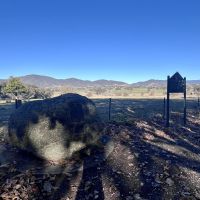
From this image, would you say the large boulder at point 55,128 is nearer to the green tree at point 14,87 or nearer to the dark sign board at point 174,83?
the dark sign board at point 174,83

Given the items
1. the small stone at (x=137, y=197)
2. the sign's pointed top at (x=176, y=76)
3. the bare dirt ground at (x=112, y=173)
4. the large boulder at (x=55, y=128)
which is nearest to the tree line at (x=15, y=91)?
the sign's pointed top at (x=176, y=76)

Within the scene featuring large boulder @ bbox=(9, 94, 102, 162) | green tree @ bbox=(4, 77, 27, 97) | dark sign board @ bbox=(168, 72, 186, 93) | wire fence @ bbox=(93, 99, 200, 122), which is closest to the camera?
large boulder @ bbox=(9, 94, 102, 162)

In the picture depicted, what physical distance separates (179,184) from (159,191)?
77cm

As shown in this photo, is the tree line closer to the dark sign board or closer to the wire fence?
the wire fence

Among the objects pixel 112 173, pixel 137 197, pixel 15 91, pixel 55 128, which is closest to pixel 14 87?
pixel 15 91

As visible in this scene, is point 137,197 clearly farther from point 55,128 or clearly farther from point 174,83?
point 174,83

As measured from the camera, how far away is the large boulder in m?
9.24

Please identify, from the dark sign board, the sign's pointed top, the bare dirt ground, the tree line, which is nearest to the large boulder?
the bare dirt ground

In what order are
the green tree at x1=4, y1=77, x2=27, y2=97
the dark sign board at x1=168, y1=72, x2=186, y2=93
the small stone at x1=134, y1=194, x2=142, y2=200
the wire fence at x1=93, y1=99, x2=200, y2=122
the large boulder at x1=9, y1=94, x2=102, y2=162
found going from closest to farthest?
the small stone at x1=134, y1=194, x2=142, y2=200, the large boulder at x1=9, y1=94, x2=102, y2=162, the dark sign board at x1=168, y1=72, x2=186, y2=93, the wire fence at x1=93, y1=99, x2=200, y2=122, the green tree at x1=4, y1=77, x2=27, y2=97

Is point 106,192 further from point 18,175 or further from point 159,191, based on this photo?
point 18,175

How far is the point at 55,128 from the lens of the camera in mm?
9336

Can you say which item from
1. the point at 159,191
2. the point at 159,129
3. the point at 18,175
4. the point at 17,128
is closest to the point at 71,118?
the point at 17,128

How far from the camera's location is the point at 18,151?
32.6 ft

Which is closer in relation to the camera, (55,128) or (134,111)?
(55,128)
